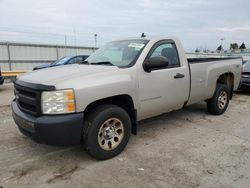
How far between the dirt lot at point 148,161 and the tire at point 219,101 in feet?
2.62

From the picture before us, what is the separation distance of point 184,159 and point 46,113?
7.00ft

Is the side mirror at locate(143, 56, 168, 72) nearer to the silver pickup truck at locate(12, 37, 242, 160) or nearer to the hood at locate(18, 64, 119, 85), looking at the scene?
the silver pickup truck at locate(12, 37, 242, 160)

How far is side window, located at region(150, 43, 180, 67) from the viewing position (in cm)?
454

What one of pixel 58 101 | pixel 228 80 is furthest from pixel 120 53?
pixel 228 80

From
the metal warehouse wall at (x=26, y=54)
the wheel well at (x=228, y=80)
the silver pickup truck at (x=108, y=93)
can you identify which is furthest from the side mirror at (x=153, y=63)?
the metal warehouse wall at (x=26, y=54)

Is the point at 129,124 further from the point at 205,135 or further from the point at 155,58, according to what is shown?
the point at 205,135

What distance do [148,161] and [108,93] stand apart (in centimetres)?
118

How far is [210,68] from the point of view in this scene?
5.47 meters

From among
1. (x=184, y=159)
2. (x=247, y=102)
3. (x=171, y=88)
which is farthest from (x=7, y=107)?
(x=247, y=102)

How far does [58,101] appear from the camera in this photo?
307 centimetres

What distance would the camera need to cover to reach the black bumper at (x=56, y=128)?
3.03 meters

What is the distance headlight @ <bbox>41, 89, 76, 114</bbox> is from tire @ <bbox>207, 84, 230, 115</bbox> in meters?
3.94

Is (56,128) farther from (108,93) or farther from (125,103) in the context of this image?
(125,103)

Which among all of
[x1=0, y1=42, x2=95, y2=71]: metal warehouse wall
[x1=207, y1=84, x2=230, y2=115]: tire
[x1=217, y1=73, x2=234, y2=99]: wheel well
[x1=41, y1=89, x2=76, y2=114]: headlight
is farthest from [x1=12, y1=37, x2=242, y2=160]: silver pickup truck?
[x1=0, y1=42, x2=95, y2=71]: metal warehouse wall
